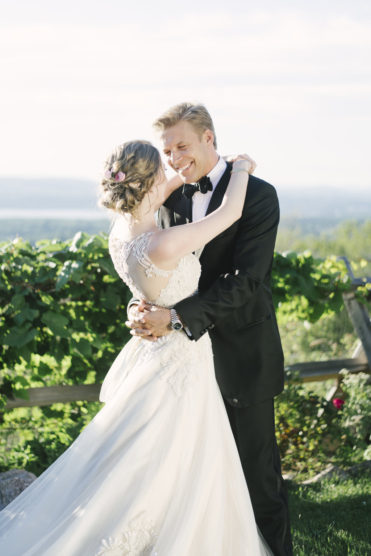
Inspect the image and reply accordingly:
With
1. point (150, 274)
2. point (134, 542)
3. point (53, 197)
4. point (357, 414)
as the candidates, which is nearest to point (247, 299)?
point (150, 274)

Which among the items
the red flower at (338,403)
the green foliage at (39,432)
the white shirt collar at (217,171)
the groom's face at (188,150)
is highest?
the groom's face at (188,150)

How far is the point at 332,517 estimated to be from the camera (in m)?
4.12

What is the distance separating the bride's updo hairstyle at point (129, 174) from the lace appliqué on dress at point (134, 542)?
1376mm

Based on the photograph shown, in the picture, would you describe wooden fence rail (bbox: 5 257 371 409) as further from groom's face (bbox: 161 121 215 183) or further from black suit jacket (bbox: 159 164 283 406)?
groom's face (bbox: 161 121 215 183)

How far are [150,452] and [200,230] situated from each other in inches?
39.8

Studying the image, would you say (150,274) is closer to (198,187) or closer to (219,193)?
(219,193)

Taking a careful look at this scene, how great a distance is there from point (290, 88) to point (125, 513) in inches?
2550

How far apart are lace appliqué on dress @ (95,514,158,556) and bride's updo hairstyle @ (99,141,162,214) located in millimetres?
1376

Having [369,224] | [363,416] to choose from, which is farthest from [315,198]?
[363,416]

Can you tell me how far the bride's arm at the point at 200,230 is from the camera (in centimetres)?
291

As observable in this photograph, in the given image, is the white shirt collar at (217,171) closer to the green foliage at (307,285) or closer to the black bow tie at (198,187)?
the black bow tie at (198,187)

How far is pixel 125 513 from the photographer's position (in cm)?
282

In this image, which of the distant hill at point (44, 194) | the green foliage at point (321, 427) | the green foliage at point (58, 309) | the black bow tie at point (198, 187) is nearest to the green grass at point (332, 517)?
the green foliage at point (321, 427)

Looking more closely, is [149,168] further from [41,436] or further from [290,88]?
[290,88]
